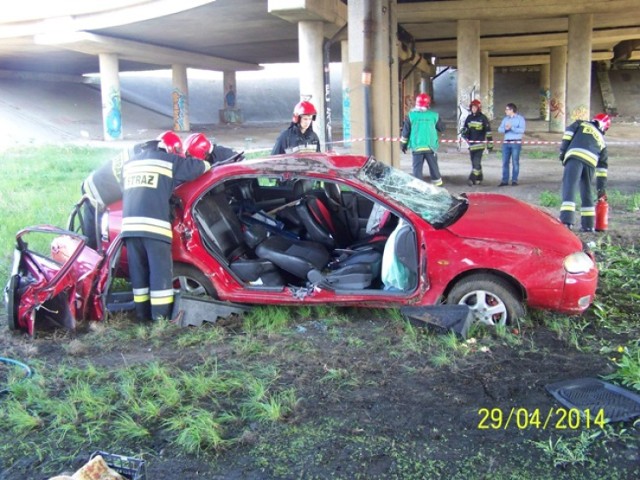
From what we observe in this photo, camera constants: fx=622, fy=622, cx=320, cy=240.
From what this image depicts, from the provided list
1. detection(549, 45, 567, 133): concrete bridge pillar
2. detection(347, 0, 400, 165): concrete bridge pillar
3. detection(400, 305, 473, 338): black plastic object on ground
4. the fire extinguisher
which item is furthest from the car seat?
detection(549, 45, 567, 133): concrete bridge pillar

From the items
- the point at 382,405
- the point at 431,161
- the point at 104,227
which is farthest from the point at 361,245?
the point at 431,161

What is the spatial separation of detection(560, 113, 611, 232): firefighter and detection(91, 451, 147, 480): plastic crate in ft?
21.9

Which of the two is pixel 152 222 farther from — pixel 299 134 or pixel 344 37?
pixel 344 37

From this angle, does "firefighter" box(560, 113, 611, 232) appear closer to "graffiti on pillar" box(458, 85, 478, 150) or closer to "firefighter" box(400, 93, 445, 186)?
"firefighter" box(400, 93, 445, 186)

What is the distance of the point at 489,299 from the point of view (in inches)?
182

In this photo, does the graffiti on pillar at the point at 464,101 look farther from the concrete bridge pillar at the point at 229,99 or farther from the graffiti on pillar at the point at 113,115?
the concrete bridge pillar at the point at 229,99

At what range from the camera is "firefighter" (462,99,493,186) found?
41.6 feet

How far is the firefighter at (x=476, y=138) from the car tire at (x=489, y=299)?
8528 mm

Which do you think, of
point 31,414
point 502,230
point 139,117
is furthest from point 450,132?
point 31,414

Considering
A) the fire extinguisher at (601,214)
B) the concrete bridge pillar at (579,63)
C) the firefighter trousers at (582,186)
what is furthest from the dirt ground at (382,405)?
the concrete bridge pillar at (579,63)

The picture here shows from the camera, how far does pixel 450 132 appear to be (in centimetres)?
3014

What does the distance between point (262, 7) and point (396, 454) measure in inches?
752

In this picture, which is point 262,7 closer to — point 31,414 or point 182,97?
point 182,97

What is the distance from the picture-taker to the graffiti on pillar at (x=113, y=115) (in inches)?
1100
